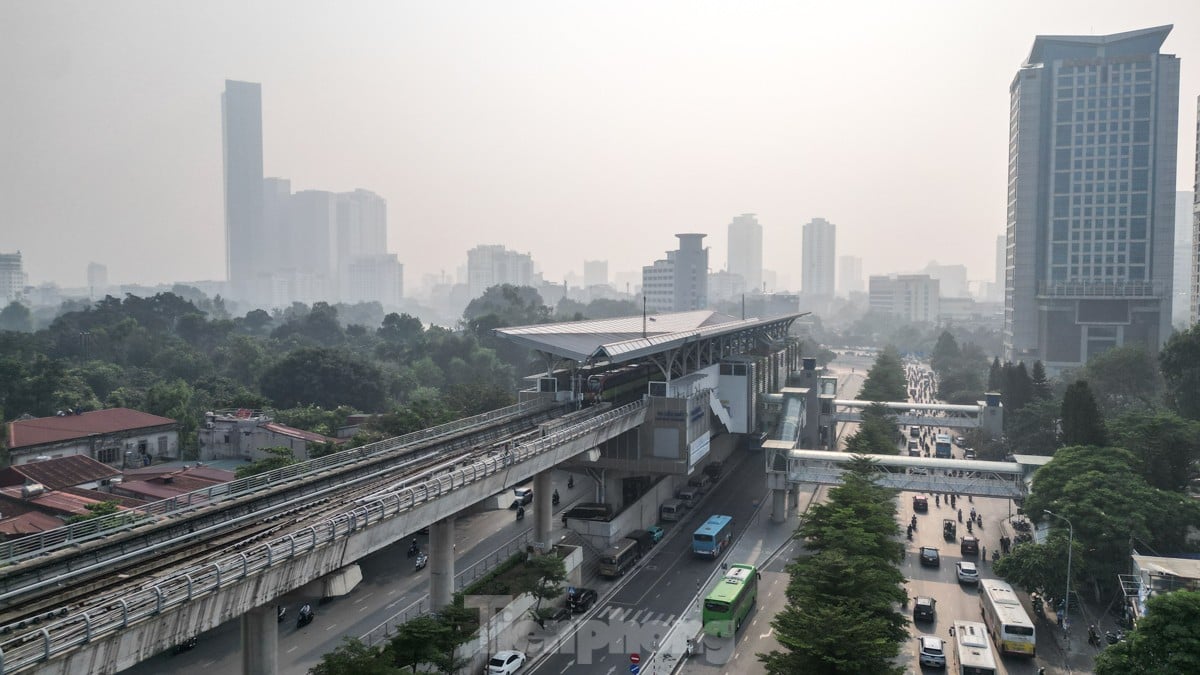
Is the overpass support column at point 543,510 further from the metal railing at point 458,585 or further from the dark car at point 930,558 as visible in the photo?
the dark car at point 930,558

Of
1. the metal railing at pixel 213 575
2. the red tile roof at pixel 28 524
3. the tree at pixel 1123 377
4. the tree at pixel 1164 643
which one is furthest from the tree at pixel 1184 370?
the red tile roof at pixel 28 524

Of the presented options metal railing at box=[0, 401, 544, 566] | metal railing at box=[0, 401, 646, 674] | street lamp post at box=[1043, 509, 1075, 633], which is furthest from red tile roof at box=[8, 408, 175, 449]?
street lamp post at box=[1043, 509, 1075, 633]

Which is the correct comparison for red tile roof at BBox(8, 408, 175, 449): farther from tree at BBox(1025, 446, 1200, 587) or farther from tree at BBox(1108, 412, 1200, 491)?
tree at BBox(1108, 412, 1200, 491)

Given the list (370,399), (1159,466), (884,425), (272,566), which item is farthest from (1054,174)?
(272,566)

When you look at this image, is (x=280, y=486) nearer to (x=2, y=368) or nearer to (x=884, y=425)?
(x=884, y=425)

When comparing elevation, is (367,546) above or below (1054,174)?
below
